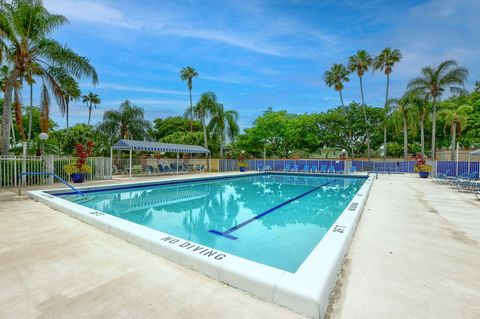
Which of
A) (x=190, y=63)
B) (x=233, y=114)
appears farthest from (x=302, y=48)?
(x=190, y=63)

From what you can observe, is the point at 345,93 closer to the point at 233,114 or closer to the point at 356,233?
the point at 233,114

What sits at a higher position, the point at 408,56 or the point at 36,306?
the point at 408,56

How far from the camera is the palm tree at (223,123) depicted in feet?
79.8

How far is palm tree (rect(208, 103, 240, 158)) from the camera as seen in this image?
24.3 meters

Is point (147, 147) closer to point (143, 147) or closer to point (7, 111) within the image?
point (143, 147)

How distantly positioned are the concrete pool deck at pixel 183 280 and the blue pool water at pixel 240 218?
53.5 inches

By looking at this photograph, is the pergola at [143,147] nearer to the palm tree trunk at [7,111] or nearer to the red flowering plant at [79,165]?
the red flowering plant at [79,165]

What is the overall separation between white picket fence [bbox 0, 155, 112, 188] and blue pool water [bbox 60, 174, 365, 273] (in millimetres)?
3077

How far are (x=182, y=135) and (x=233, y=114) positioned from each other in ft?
23.7

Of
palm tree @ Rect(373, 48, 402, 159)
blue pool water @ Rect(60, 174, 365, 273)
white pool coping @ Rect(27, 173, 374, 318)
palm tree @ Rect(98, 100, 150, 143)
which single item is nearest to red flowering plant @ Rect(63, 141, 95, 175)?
blue pool water @ Rect(60, 174, 365, 273)

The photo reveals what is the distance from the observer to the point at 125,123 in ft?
80.3

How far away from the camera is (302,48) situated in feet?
59.0

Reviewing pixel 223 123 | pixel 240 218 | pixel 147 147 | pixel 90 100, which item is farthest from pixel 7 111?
pixel 90 100

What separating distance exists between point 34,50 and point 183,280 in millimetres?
12834
